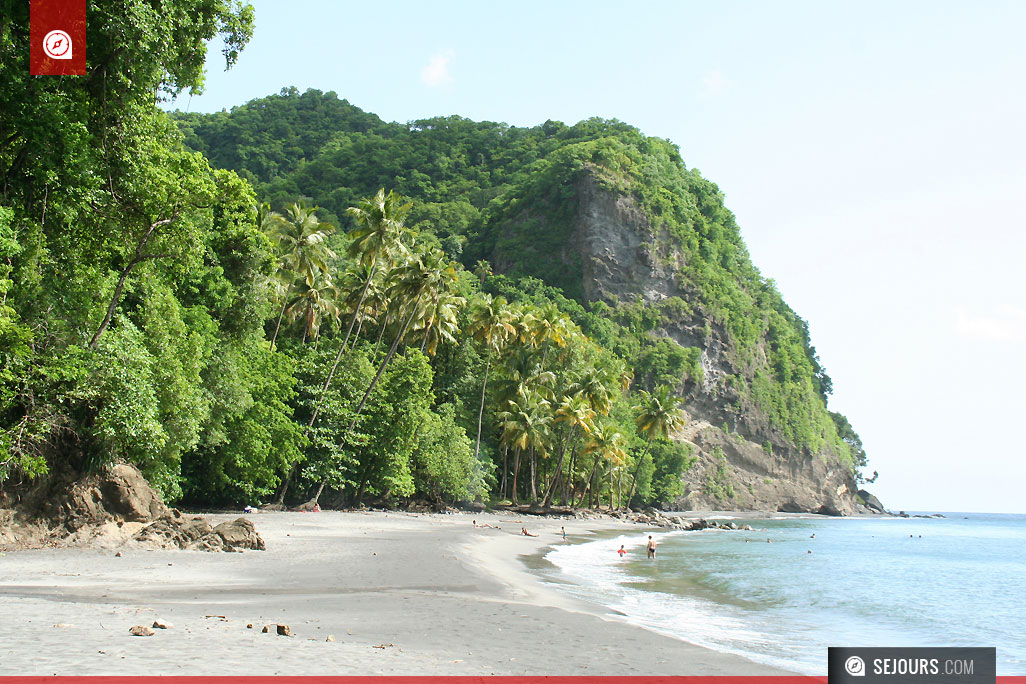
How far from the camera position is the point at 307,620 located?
9.91 m

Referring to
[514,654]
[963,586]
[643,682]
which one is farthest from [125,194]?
[963,586]

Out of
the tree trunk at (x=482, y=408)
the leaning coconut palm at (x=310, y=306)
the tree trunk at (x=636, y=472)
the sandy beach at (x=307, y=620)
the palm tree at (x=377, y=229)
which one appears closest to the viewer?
the sandy beach at (x=307, y=620)

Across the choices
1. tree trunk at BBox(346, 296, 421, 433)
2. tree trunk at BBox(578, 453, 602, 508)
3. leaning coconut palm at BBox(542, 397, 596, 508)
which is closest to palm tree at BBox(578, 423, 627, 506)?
leaning coconut palm at BBox(542, 397, 596, 508)

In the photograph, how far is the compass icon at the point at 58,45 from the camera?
12.7 metres

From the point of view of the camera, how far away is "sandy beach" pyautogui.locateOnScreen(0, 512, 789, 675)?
23.2 feet

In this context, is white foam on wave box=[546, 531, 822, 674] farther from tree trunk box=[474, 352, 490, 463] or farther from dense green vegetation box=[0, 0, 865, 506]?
tree trunk box=[474, 352, 490, 463]

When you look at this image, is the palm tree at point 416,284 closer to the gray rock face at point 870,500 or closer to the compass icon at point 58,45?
the compass icon at point 58,45

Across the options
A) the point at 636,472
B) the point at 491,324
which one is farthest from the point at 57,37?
the point at 636,472

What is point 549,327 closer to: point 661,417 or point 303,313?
point 661,417

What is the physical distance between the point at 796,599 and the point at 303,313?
3043cm

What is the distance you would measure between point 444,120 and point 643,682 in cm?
13721

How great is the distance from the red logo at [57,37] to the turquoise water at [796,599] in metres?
13.6

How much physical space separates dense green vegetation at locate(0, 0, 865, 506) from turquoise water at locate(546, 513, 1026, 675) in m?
12.2

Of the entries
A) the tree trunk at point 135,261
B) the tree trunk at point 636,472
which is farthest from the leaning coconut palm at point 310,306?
the tree trunk at point 636,472
